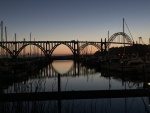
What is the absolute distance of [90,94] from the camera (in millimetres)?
16406

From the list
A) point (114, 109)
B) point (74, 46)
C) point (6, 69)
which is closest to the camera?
point (114, 109)

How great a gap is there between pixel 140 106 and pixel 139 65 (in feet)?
91.2

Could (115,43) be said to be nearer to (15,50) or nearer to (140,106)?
(15,50)

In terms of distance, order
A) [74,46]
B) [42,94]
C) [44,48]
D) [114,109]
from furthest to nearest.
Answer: [74,46] → [44,48] → [114,109] → [42,94]

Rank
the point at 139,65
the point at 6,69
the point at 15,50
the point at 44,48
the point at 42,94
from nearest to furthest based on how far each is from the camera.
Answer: the point at 42,94 < the point at 6,69 < the point at 139,65 < the point at 15,50 < the point at 44,48

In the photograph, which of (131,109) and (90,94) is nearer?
(90,94)

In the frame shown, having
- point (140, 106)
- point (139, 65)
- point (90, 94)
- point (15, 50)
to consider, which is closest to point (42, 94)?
point (90, 94)

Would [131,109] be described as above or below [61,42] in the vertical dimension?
below

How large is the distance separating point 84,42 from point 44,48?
30.5 m

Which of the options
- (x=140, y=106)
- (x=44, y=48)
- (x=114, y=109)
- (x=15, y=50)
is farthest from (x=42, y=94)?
(x=44, y=48)

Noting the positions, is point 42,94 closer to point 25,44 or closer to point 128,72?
point 128,72

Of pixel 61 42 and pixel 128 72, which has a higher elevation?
pixel 61 42

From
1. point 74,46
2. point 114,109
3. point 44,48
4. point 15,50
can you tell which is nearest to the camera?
point 114,109

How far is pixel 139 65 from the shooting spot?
4597cm
